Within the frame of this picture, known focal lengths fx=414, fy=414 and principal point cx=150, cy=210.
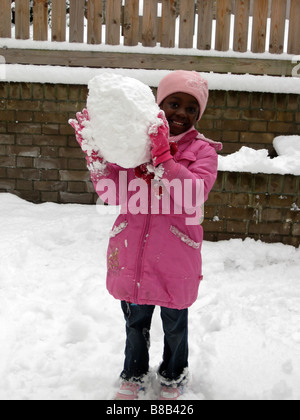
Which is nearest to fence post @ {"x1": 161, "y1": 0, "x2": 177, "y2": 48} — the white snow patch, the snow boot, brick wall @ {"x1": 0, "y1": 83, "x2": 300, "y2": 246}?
brick wall @ {"x1": 0, "y1": 83, "x2": 300, "y2": 246}

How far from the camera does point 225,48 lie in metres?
4.46

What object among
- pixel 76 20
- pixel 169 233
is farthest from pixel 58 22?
pixel 169 233

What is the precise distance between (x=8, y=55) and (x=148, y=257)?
3.65m

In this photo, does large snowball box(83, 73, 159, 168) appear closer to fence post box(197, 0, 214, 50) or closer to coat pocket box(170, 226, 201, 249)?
coat pocket box(170, 226, 201, 249)

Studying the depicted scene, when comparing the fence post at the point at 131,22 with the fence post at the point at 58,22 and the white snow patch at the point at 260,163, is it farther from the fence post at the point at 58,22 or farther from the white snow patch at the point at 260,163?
the white snow patch at the point at 260,163

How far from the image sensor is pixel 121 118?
154 cm

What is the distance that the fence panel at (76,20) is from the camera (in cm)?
444

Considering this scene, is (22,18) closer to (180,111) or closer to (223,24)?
(223,24)

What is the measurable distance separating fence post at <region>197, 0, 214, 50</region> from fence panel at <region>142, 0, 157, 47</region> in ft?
1.58

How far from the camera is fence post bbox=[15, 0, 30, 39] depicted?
4.44 m

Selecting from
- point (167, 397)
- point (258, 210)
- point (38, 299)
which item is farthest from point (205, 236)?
point (167, 397)

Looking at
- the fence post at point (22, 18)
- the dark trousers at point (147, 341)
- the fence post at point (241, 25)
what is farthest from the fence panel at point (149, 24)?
the dark trousers at point (147, 341)

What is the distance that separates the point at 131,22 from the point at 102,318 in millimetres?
3242

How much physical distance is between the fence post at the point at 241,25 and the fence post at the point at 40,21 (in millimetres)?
2050
